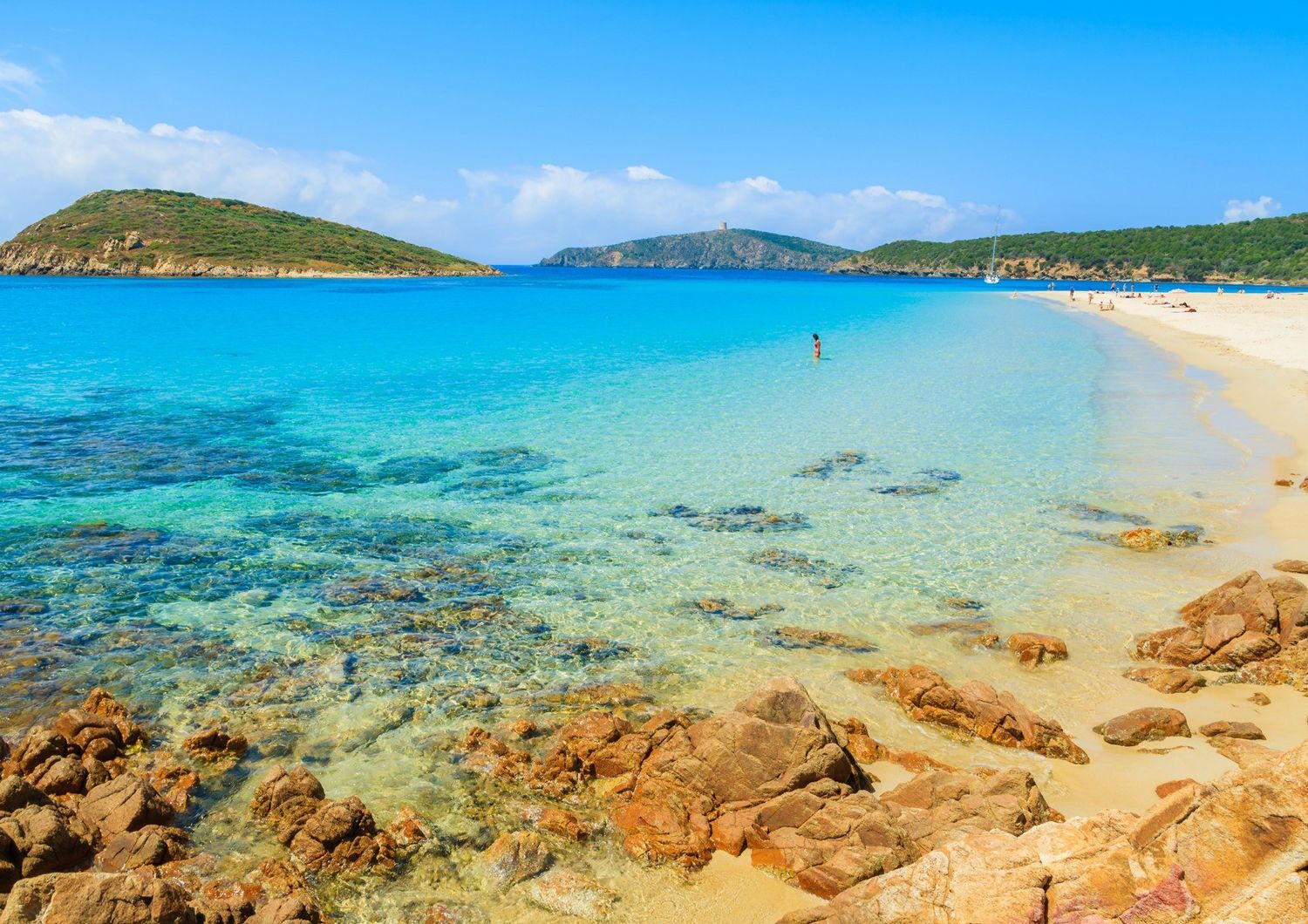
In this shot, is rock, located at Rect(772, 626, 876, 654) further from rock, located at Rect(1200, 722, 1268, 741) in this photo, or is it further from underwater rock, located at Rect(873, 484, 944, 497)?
underwater rock, located at Rect(873, 484, 944, 497)

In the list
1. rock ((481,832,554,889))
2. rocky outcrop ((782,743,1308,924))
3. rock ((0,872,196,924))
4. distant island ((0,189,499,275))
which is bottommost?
rock ((481,832,554,889))

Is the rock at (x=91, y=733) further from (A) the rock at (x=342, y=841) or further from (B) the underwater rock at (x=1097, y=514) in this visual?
(B) the underwater rock at (x=1097, y=514)

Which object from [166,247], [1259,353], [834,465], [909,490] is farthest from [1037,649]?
[166,247]

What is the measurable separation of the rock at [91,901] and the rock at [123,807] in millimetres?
1888

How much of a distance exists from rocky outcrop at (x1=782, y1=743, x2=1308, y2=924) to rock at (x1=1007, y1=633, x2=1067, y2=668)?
20.6 ft

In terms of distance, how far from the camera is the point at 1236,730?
372 inches

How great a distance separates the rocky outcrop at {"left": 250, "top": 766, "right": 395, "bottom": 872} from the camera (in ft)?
24.8

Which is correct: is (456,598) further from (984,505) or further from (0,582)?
(984,505)

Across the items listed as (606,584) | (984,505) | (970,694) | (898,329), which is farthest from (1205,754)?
(898,329)

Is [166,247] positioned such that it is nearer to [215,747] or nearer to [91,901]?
[215,747]

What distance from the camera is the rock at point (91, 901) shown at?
5.57m

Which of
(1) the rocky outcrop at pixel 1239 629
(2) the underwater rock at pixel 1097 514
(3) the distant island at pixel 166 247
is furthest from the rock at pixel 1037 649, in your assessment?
(3) the distant island at pixel 166 247

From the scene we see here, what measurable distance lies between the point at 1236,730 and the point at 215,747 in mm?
11700

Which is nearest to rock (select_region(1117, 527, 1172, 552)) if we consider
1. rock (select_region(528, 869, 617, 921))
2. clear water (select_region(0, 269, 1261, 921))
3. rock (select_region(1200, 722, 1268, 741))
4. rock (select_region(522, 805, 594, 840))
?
clear water (select_region(0, 269, 1261, 921))
